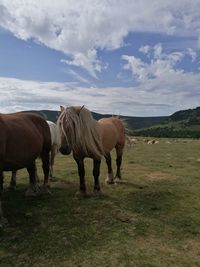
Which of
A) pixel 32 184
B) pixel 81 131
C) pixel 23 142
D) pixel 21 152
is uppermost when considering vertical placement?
pixel 81 131

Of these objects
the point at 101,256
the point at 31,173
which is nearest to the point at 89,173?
the point at 31,173

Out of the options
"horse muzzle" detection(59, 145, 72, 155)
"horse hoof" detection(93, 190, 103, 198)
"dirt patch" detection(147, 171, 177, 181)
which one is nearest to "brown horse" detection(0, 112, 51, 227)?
"horse muzzle" detection(59, 145, 72, 155)

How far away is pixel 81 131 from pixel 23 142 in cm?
145

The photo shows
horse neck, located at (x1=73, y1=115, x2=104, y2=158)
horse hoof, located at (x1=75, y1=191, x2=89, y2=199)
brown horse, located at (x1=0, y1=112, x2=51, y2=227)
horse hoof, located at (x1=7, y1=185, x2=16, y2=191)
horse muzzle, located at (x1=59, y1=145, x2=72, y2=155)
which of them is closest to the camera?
brown horse, located at (x1=0, y1=112, x2=51, y2=227)

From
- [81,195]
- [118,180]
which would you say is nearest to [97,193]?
[81,195]

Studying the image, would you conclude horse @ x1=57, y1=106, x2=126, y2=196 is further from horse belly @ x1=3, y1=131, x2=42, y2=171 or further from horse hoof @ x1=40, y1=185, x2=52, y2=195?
horse hoof @ x1=40, y1=185, x2=52, y2=195

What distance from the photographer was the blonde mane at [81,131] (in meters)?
8.47

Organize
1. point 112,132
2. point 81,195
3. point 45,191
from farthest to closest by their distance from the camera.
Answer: point 112,132 < point 45,191 < point 81,195

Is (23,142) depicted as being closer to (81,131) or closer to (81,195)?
(81,131)

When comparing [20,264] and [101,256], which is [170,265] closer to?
[101,256]

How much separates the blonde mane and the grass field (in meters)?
1.26

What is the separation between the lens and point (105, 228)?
6.88 m

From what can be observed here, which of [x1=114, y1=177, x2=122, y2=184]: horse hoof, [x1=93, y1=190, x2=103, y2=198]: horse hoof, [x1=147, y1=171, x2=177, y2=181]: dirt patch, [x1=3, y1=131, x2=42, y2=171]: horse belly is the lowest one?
[x1=147, y1=171, x2=177, y2=181]: dirt patch

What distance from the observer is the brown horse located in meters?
7.47
